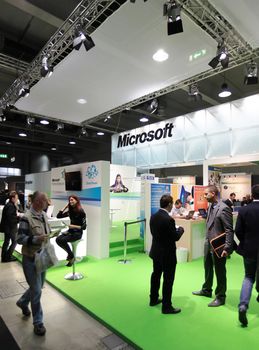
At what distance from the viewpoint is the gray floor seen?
2553mm

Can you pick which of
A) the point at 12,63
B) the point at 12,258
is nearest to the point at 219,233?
the point at 12,258

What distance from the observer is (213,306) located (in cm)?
324

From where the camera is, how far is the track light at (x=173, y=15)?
3.04m

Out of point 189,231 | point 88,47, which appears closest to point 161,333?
point 189,231

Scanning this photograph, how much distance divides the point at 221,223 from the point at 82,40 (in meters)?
3.09

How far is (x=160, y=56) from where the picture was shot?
4160 millimetres

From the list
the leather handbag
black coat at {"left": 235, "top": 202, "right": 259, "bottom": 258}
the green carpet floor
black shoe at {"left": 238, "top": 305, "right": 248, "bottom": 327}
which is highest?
black coat at {"left": 235, "top": 202, "right": 259, "bottom": 258}

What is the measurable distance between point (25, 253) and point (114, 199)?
24.6 feet

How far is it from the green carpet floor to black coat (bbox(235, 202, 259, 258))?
0.81 metres

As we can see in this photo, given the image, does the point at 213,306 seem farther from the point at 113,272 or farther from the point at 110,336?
the point at 113,272

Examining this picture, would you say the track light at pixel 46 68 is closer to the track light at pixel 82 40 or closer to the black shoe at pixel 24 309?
the track light at pixel 82 40

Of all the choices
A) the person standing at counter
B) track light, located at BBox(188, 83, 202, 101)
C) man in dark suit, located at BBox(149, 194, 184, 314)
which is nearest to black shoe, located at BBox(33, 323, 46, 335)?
man in dark suit, located at BBox(149, 194, 184, 314)

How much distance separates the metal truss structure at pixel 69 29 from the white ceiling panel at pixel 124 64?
155mm

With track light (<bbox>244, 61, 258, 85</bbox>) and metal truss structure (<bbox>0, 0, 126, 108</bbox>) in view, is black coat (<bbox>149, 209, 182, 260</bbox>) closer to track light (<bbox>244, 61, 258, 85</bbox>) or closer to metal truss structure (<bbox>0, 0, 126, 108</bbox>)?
metal truss structure (<bbox>0, 0, 126, 108</bbox>)
